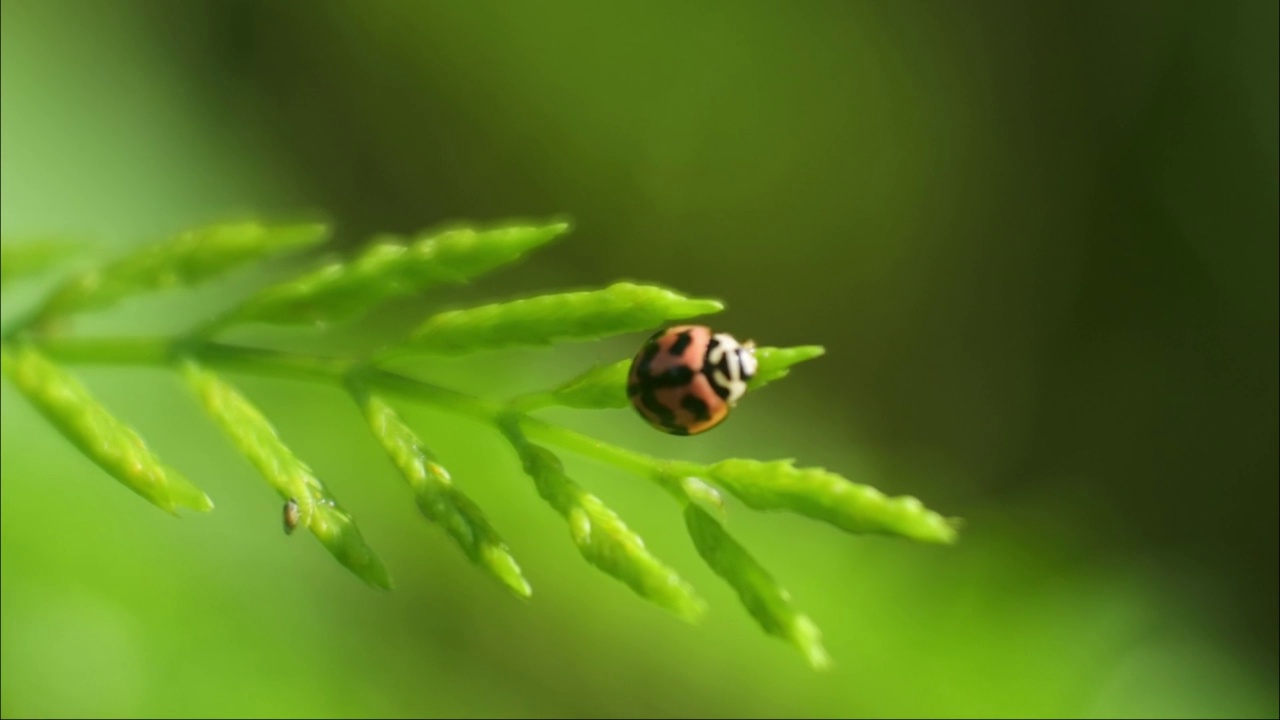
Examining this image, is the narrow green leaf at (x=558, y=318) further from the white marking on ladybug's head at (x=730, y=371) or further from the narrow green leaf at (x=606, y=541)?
the white marking on ladybug's head at (x=730, y=371)

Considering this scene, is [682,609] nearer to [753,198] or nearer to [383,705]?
[383,705]

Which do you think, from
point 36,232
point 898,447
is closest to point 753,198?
point 898,447

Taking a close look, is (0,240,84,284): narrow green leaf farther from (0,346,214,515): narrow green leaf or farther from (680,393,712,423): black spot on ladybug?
(680,393,712,423): black spot on ladybug

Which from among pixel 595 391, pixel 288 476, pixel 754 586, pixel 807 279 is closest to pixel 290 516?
pixel 288 476

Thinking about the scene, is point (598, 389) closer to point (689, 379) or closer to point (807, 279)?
point (689, 379)

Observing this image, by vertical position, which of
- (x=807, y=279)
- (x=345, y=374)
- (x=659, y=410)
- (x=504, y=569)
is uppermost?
(x=807, y=279)

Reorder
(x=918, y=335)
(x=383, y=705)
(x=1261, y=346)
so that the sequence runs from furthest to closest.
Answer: (x=918, y=335) < (x=1261, y=346) < (x=383, y=705)
